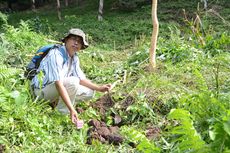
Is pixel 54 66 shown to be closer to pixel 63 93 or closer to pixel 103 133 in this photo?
pixel 63 93

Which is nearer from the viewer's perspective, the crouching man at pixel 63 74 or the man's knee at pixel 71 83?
the crouching man at pixel 63 74

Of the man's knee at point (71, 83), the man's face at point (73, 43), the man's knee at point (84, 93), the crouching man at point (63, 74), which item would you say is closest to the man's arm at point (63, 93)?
the crouching man at point (63, 74)

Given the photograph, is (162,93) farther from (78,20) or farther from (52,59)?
(78,20)

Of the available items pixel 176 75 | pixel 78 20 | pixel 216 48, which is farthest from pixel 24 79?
pixel 78 20

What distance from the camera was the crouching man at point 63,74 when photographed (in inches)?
160

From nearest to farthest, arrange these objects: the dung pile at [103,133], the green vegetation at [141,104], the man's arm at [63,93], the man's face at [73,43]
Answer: the green vegetation at [141,104] → the dung pile at [103,133] → the man's arm at [63,93] → the man's face at [73,43]

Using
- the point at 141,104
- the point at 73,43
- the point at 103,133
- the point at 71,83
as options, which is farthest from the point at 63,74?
the point at 141,104

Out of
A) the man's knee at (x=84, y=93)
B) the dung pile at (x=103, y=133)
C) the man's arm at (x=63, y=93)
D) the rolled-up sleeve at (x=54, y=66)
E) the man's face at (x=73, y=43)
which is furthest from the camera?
the man's knee at (x=84, y=93)

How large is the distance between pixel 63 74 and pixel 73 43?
356mm

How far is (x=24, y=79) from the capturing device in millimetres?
4848

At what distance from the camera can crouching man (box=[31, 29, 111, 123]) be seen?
406cm

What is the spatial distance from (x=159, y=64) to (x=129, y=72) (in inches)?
22.5

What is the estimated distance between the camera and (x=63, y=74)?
4.27m

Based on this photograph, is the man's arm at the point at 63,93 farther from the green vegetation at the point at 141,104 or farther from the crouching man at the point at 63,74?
the green vegetation at the point at 141,104
